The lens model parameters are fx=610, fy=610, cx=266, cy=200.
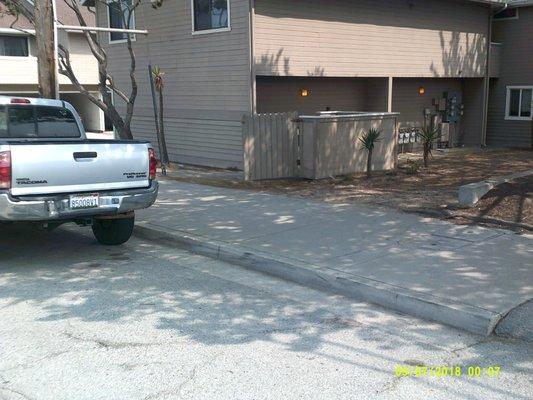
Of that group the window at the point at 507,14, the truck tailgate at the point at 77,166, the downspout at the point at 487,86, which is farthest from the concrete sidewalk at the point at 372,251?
the window at the point at 507,14

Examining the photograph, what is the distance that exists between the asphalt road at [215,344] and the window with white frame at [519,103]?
18157mm

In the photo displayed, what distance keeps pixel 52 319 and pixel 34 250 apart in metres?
2.85

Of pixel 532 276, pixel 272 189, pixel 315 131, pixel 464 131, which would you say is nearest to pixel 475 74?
pixel 464 131

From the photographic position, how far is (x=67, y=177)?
269 inches

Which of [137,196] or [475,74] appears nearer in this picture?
[137,196]

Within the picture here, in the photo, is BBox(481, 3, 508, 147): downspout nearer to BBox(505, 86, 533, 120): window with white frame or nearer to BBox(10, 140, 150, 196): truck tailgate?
BBox(505, 86, 533, 120): window with white frame

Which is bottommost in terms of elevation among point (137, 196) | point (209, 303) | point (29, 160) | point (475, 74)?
point (209, 303)

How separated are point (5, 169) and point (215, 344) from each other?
3100 mm

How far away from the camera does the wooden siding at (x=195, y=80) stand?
1520 centimetres

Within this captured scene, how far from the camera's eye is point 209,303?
5941 mm

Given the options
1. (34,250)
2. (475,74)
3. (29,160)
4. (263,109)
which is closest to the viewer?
(29,160)

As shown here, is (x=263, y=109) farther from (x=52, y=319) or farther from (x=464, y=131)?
(x=52, y=319)

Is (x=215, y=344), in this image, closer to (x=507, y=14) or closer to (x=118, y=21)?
(x=118, y=21)

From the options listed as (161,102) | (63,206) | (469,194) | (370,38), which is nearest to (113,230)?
(63,206)
